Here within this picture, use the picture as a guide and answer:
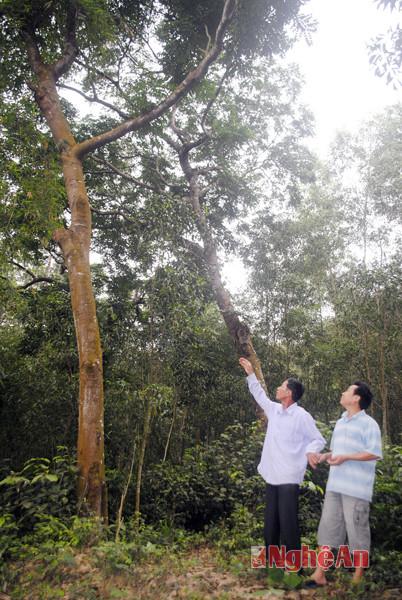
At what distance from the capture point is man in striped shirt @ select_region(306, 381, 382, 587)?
8.34ft

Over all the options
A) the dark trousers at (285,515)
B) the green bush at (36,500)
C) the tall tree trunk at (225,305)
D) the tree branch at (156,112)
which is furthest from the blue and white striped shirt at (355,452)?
the tall tree trunk at (225,305)

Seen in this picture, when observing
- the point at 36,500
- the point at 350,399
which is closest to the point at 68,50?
the point at 36,500

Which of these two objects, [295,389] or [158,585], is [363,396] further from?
[158,585]

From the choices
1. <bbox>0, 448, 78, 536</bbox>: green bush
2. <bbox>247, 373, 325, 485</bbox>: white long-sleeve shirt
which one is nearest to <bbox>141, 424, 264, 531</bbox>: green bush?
<bbox>0, 448, 78, 536</bbox>: green bush

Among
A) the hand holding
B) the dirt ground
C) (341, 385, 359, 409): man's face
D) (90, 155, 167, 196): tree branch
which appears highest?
(90, 155, 167, 196): tree branch

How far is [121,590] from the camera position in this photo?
2.67m

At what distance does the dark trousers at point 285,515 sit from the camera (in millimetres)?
2736

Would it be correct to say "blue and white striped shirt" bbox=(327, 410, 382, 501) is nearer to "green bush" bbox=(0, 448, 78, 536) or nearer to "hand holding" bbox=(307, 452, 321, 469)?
"hand holding" bbox=(307, 452, 321, 469)

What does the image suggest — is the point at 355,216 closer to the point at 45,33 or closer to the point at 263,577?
the point at 45,33

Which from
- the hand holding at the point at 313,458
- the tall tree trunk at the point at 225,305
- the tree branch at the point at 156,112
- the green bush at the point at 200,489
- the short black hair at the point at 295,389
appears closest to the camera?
the hand holding at the point at 313,458

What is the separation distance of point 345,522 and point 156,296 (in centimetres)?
384

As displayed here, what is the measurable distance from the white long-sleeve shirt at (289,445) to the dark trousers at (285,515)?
7 cm

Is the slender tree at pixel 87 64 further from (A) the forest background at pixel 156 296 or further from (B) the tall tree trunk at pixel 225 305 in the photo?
(B) the tall tree trunk at pixel 225 305

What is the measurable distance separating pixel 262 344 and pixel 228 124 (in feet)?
21.8
